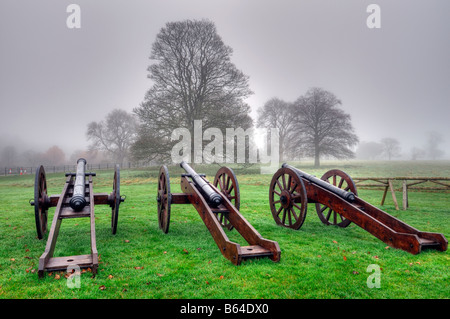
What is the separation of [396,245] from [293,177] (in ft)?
7.22

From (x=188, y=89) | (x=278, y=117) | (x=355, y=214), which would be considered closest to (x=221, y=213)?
(x=355, y=214)

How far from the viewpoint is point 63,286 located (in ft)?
11.1

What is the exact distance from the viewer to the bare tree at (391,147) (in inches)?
2790

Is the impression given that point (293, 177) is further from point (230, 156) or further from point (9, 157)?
point (9, 157)

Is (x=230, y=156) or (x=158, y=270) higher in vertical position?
(x=230, y=156)

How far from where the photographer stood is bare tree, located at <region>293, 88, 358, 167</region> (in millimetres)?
30234

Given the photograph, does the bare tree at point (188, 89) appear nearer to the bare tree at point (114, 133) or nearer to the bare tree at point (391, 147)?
the bare tree at point (114, 133)

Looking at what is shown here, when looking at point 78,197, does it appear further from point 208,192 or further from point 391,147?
point 391,147

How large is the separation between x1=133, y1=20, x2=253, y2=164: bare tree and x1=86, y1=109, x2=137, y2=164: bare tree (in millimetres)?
21221

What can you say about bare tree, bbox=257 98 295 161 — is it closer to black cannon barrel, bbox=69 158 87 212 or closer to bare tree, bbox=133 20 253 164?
bare tree, bbox=133 20 253 164

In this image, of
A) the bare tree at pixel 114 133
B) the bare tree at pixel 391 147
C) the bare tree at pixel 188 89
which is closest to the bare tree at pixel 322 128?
the bare tree at pixel 188 89

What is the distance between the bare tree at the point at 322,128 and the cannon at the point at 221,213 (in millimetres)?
25281
